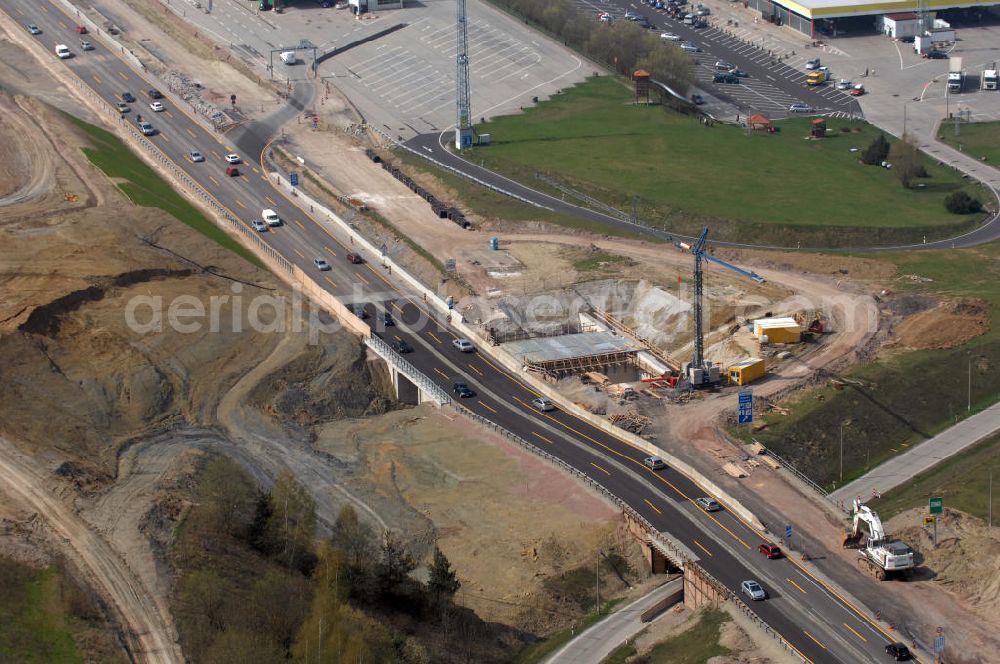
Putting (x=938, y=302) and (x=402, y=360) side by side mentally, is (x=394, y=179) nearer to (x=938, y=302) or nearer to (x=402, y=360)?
(x=402, y=360)

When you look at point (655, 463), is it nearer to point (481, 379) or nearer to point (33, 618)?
point (481, 379)

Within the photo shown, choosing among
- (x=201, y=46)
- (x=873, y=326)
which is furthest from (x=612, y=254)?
(x=201, y=46)

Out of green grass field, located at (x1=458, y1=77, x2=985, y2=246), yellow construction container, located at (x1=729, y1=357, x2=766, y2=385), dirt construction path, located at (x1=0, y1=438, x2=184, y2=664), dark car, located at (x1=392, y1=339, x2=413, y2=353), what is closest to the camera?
dirt construction path, located at (x1=0, y1=438, x2=184, y2=664)

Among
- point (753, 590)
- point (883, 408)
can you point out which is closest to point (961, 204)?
point (883, 408)

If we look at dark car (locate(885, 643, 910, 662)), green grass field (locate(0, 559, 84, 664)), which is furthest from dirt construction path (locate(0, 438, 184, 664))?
dark car (locate(885, 643, 910, 662))

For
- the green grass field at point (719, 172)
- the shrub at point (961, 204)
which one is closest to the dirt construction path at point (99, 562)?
the green grass field at point (719, 172)

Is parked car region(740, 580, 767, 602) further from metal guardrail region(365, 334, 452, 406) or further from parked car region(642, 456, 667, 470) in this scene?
metal guardrail region(365, 334, 452, 406)
